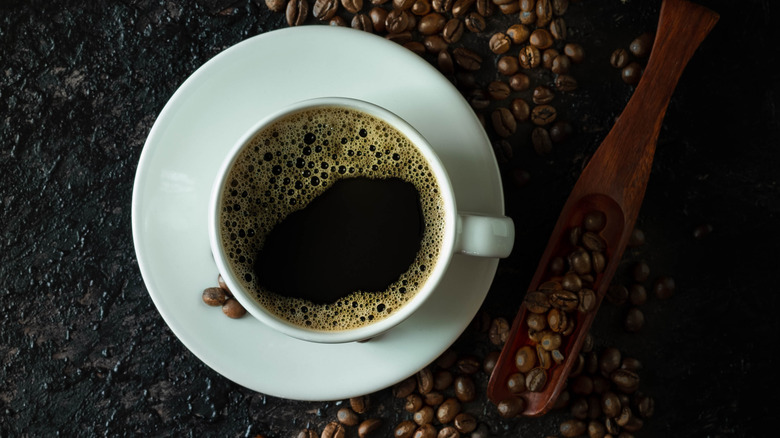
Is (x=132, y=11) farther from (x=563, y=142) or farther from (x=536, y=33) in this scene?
(x=563, y=142)

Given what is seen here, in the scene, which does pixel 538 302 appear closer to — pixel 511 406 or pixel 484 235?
pixel 511 406

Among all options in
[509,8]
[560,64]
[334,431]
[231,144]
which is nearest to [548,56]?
[560,64]

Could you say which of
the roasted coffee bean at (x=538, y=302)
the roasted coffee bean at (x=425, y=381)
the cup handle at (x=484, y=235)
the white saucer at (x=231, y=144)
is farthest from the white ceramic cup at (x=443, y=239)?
the roasted coffee bean at (x=425, y=381)

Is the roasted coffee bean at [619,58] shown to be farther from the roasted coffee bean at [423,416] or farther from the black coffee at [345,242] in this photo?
the roasted coffee bean at [423,416]

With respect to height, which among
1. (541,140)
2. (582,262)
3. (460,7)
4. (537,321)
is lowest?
(537,321)

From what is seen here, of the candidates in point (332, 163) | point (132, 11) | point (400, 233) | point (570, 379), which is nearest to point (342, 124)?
point (332, 163)
